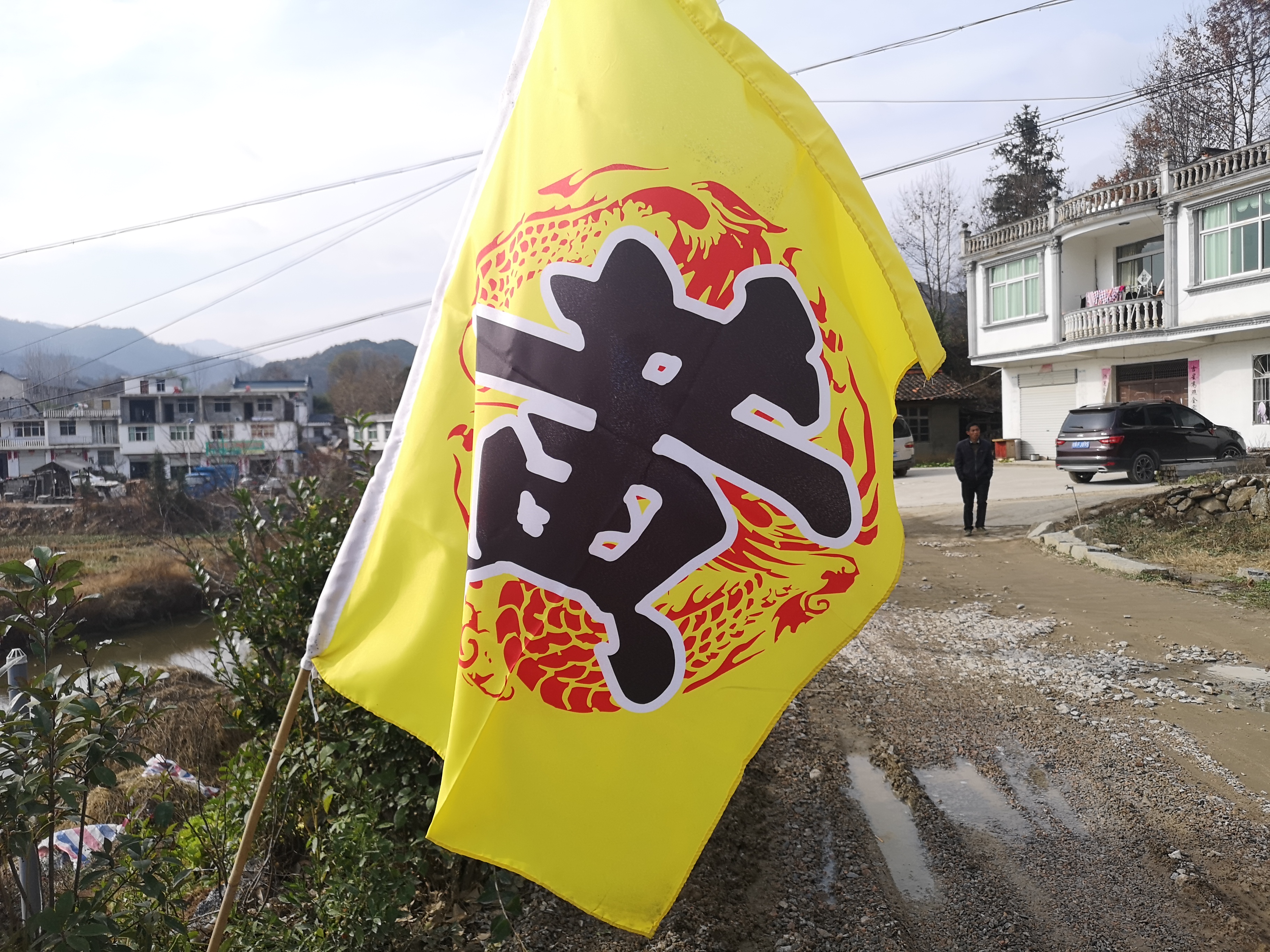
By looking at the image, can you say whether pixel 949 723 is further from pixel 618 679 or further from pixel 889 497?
pixel 618 679

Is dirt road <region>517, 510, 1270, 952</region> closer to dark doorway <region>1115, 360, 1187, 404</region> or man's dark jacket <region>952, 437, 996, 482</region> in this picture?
man's dark jacket <region>952, 437, 996, 482</region>

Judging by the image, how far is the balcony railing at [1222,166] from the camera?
851 inches

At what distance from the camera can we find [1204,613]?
8.13 meters

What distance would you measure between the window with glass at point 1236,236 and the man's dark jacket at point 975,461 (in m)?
13.6

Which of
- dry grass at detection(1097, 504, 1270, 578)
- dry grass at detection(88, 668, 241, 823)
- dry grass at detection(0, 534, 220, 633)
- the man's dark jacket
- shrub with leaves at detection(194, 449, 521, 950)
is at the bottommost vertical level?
dry grass at detection(0, 534, 220, 633)

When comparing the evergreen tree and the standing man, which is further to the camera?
the evergreen tree

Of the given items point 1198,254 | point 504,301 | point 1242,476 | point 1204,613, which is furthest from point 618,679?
point 1198,254

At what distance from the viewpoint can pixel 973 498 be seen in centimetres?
1372

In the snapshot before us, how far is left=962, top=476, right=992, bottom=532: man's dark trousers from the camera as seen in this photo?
13.5 meters

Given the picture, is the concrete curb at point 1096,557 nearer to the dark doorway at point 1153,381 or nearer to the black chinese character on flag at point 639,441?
the black chinese character on flag at point 639,441

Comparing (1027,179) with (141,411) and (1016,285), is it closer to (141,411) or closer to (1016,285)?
(1016,285)

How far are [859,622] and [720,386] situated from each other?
69 cm

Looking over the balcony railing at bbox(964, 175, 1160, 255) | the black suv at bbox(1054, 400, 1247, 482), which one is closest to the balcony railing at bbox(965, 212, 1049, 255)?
the balcony railing at bbox(964, 175, 1160, 255)

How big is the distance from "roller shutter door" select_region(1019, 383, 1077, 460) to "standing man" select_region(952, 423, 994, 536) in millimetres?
15925
